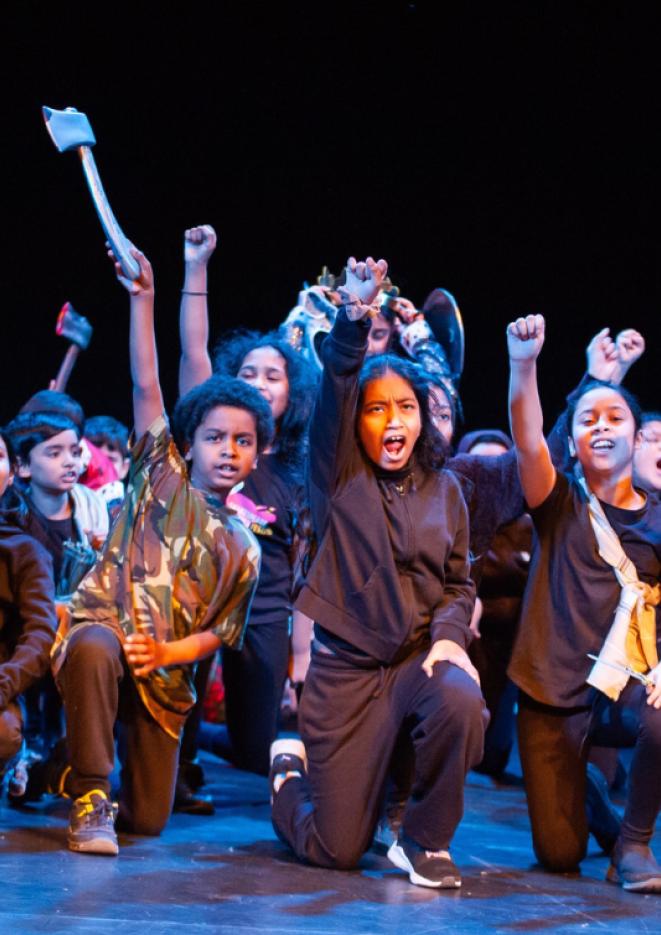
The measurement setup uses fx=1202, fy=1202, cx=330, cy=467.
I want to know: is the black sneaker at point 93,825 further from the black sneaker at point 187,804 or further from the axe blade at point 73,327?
the axe blade at point 73,327

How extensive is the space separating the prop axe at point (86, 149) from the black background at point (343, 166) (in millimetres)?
3008

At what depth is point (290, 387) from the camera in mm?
3967

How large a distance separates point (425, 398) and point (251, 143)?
3712mm

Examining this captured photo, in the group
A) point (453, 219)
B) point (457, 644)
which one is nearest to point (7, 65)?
point (453, 219)

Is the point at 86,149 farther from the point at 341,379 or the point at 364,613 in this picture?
the point at 364,613

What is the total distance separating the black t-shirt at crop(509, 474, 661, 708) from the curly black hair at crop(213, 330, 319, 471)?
42.1 inches

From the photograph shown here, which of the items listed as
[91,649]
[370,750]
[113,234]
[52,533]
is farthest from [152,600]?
[113,234]

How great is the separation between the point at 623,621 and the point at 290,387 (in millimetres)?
1467

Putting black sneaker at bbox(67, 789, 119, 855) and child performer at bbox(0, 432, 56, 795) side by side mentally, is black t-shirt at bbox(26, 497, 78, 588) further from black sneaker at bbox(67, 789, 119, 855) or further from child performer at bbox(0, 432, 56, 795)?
black sneaker at bbox(67, 789, 119, 855)

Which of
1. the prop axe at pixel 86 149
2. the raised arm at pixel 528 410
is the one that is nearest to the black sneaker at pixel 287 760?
the raised arm at pixel 528 410

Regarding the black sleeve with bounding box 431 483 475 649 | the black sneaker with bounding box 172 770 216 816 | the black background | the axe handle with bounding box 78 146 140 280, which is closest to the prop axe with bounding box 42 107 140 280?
the axe handle with bounding box 78 146 140 280

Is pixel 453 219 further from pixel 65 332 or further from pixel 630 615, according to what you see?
pixel 630 615

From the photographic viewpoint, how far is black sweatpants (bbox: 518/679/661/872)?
2.81 meters

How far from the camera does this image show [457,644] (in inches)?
111
